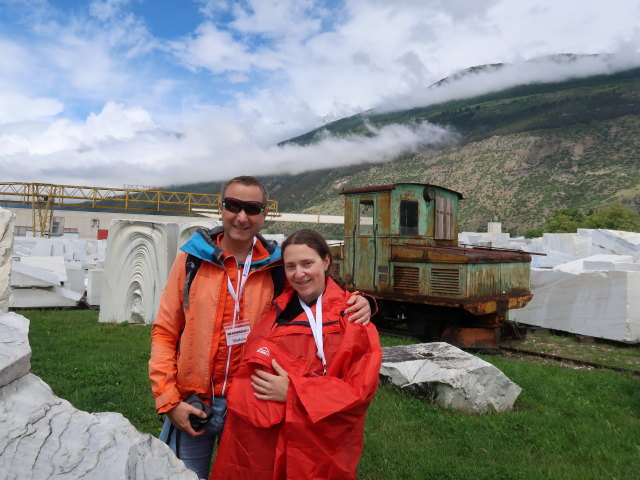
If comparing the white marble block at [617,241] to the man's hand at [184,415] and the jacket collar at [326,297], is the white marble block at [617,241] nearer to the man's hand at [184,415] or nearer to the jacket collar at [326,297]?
the jacket collar at [326,297]

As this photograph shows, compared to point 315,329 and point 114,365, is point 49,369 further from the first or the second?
point 315,329

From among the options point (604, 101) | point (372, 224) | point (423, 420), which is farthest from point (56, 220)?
point (604, 101)

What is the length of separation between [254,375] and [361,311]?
20.4 inches


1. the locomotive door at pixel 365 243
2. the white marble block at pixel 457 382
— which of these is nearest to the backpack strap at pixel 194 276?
the white marble block at pixel 457 382

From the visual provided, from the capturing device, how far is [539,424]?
4.48 metres

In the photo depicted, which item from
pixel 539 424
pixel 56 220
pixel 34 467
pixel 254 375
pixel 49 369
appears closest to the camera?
pixel 34 467

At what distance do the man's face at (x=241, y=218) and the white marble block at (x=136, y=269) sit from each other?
→ 24.1ft

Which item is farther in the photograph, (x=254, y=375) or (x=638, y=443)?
(x=638, y=443)

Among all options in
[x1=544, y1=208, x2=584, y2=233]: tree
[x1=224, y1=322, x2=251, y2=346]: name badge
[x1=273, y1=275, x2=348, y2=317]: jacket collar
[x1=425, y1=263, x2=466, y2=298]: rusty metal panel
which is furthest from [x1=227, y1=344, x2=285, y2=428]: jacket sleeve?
[x1=544, y1=208, x2=584, y2=233]: tree

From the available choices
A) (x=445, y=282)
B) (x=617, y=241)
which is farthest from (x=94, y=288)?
(x=617, y=241)

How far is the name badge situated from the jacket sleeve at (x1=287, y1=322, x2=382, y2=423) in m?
0.35

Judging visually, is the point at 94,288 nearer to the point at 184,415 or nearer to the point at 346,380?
the point at 184,415

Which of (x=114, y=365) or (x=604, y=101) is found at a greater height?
(x=604, y=101)

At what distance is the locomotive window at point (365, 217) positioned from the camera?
357 inches
